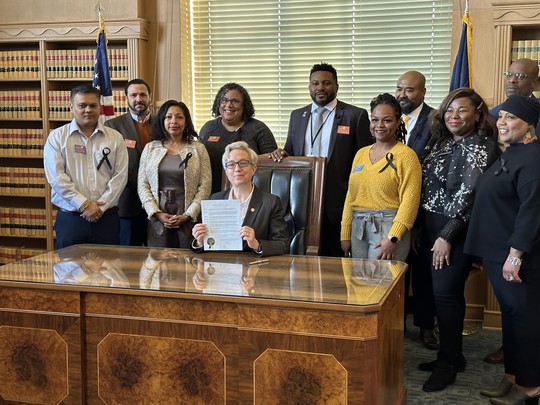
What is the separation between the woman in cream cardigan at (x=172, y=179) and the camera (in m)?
3.88

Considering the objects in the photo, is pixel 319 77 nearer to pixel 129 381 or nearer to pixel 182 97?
pixel 182 97

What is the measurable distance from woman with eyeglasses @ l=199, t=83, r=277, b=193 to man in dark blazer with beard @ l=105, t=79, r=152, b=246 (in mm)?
504

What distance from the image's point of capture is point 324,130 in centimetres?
430

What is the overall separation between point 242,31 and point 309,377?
410 centimetres

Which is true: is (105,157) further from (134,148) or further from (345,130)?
(345,130)

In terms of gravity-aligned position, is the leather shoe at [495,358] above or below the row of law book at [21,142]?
below

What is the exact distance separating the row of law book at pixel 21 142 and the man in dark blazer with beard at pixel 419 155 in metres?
3.43

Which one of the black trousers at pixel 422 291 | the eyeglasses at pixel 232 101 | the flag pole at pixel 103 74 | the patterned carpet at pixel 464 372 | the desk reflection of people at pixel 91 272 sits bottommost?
the patterned carpet at pixel 464 372

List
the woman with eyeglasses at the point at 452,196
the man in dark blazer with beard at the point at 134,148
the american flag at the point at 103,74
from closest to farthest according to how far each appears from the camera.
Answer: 1. the woman with eyeglasses at the point at 452,196
2. the man in dark blazer with beard at the point at 134,148
3. the american flag at the point at 103,74

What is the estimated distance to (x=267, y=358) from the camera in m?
2.41

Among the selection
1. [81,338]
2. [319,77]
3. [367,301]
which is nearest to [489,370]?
[367,301]

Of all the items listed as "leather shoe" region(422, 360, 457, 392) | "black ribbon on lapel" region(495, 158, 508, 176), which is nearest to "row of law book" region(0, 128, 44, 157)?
"leather shoe" region(422, 360, 457, 392)

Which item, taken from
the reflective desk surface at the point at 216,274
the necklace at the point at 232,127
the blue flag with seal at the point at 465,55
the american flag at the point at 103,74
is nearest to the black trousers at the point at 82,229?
the reflective desk surface at the point at 216,274

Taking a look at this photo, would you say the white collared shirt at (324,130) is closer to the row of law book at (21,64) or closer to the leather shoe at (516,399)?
the leather shoe at (516,399)
